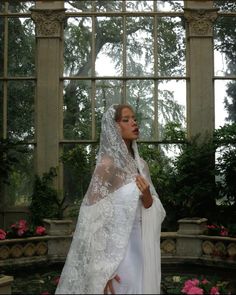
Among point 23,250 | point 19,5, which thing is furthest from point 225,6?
point 23,250

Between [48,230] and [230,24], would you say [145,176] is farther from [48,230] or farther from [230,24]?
[230,24]

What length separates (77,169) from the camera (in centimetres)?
866

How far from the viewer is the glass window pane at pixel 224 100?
30.3ft

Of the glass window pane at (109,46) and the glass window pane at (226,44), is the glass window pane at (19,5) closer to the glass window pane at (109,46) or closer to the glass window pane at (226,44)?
the glass window pane at (109,46)

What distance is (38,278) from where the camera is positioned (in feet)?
18.5

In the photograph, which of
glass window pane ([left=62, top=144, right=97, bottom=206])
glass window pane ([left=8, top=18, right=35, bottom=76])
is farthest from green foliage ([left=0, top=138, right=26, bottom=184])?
glass window pane ([left=8, top=18, right=35, bottom=76])

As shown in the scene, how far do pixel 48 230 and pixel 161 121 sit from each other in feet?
10.8

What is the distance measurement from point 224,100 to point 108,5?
9.18 feet

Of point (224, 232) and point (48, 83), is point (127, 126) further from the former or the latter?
point (48, 83)

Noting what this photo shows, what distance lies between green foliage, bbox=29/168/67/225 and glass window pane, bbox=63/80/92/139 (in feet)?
3.15

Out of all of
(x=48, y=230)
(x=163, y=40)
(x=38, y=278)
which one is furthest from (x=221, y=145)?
(x=38, y=278)

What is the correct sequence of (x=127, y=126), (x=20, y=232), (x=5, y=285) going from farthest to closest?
(x=20, y=232)
(x=5, y=285)
(x=127, y=126)

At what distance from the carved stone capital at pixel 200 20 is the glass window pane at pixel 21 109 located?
10.1 feet

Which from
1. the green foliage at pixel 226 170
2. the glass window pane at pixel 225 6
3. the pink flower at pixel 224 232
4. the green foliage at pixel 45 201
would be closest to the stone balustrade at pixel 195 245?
the pink flower at pixel 224 232
